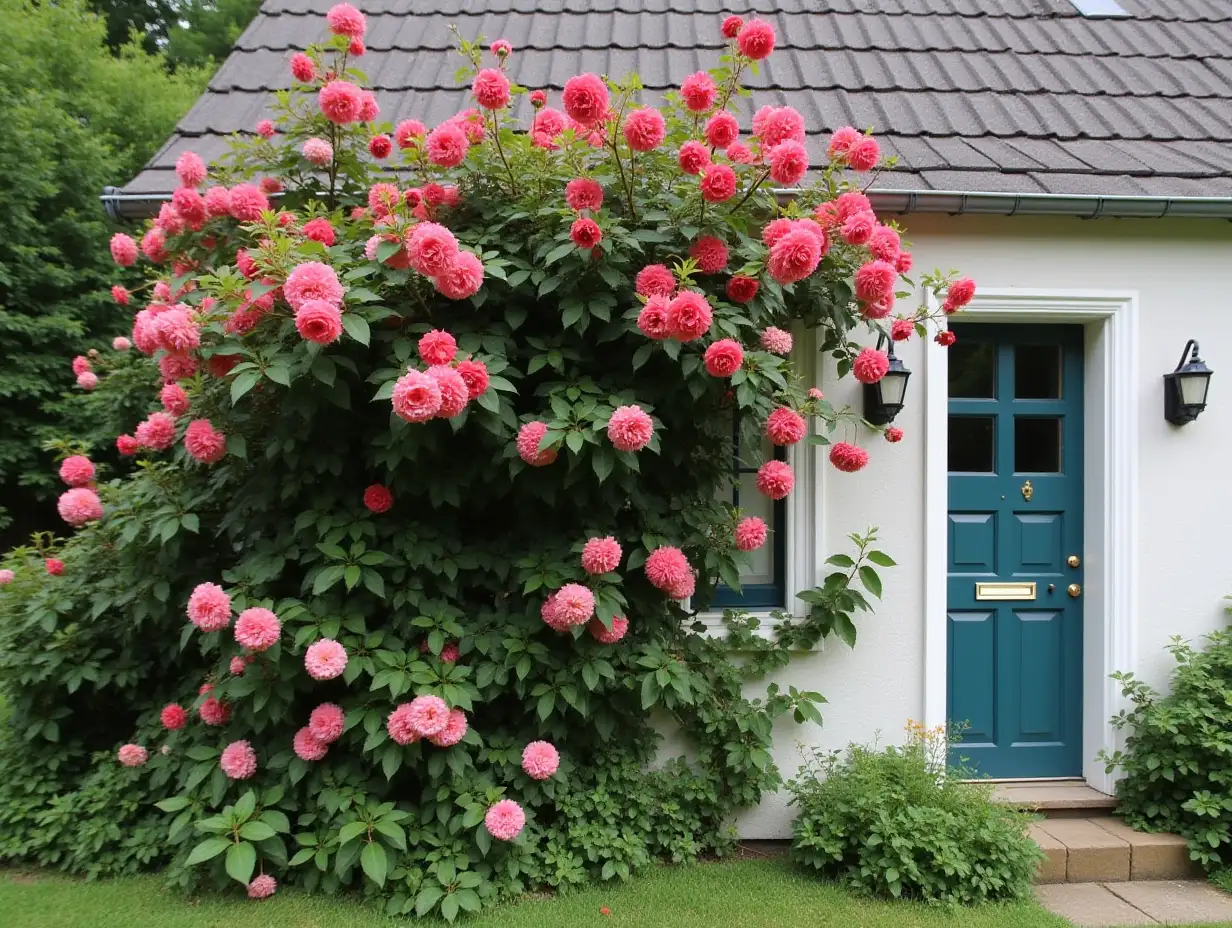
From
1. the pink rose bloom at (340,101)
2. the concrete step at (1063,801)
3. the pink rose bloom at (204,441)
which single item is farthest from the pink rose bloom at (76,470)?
the concrete step at (1063,801)

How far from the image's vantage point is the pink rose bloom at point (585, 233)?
2.72m

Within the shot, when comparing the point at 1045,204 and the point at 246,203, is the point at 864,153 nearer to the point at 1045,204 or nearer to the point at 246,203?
the point at 1045,204

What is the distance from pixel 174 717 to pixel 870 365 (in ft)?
11.6

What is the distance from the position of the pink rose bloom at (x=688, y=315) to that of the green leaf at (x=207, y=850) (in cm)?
266

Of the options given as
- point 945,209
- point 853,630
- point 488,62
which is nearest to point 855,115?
point 945,209

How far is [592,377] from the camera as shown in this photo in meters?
3.16

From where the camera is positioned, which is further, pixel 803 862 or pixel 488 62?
pixel 488 62

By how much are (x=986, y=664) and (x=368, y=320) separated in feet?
11.9

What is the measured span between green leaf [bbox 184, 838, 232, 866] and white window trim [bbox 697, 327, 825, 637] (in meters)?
2.31

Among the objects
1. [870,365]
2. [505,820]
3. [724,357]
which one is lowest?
[505,820]

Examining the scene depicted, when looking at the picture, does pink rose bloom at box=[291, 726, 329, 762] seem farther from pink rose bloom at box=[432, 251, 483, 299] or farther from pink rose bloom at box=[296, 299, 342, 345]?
pink rose bloom at box=[432, 251, 483, 299]

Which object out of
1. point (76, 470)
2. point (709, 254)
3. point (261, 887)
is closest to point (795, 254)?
point (709, 254)

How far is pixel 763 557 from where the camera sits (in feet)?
12.8

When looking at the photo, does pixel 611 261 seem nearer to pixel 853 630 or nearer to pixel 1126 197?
pixel 853 630
